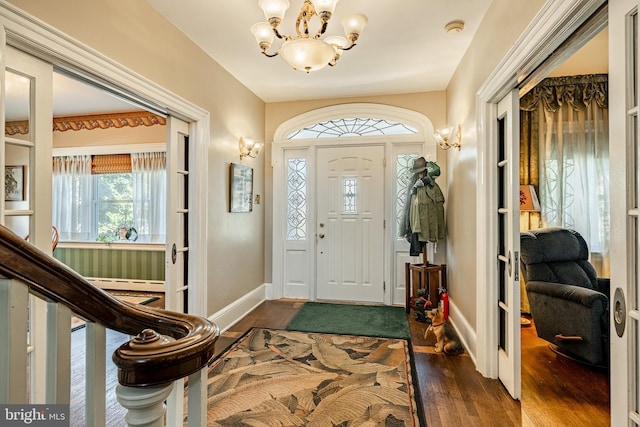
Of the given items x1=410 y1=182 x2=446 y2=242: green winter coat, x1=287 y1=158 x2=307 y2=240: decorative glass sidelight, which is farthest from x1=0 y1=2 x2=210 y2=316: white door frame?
x1=410 y1=182 x2=446 y2=242: green winter coat

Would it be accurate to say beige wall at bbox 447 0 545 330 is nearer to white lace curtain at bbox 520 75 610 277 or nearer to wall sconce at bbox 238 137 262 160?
white lace curtain at bbox 520 75 610 277

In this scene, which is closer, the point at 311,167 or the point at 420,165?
the point at 420,165

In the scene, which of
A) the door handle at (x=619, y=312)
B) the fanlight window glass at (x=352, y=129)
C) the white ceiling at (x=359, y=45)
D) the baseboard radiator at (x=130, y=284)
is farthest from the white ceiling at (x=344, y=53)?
the baseboard radiator at (x=130, y=284)

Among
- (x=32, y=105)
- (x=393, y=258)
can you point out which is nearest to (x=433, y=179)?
(x=393, y=258)

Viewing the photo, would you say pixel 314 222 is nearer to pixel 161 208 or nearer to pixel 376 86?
pixel 376 86

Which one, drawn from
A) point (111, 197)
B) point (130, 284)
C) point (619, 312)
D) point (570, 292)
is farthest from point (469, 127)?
point (111, 197)

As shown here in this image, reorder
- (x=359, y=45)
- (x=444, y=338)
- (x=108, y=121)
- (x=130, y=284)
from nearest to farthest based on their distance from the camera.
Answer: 1. (x=444, y=338)
2. (x=359, y=45)
3. (x=108, y=121)
4. (x=130, y=284)

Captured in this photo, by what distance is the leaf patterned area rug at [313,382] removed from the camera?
195 centimetres

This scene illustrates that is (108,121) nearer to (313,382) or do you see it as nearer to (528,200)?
(313,382)

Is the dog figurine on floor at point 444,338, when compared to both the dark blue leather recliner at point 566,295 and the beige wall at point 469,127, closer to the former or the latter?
the beige wall at point 469,127

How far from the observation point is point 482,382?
2.34 metres

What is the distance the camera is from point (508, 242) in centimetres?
220

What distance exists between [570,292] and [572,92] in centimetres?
248

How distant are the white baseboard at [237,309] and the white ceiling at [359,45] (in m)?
2.56
